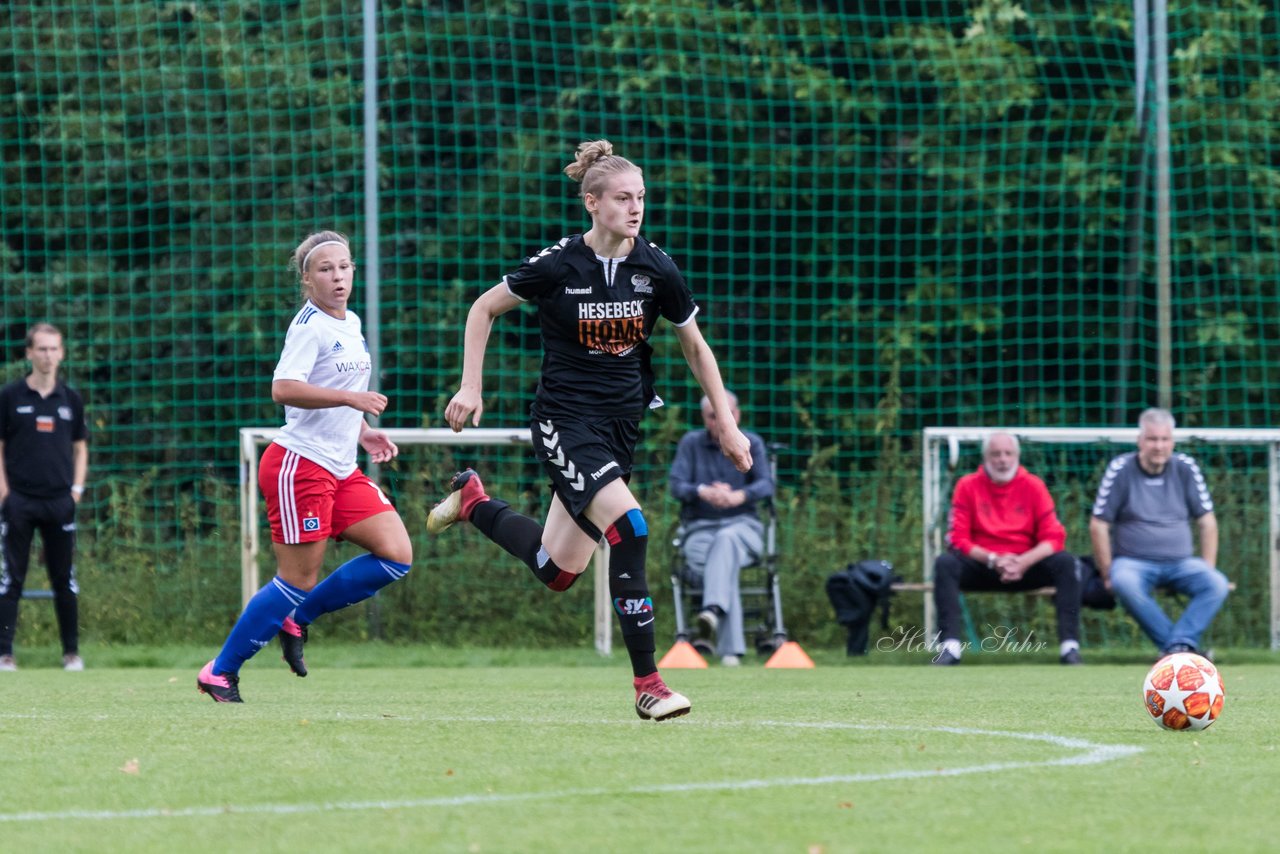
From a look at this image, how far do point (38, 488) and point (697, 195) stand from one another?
6566 mm

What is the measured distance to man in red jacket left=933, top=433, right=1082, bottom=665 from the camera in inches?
454

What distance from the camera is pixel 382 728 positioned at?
19.9 feet

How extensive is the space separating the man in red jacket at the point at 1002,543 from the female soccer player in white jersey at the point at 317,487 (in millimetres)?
4770

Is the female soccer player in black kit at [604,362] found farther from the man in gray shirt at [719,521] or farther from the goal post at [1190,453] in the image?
the goal post at [1190,453]

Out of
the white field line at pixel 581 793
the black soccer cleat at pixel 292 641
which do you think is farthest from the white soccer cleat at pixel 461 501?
the white field line at pixel 581 793

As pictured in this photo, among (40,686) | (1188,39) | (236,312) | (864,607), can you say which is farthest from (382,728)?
(1188,39)

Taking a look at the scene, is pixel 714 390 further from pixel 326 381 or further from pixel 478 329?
pixel 326 381

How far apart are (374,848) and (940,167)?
12.8 meters

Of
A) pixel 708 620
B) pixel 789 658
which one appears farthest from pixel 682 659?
pixel 789 658

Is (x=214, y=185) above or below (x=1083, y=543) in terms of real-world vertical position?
above

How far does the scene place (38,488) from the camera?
1111cm

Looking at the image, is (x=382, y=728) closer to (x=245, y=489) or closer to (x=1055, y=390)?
(x=245, y=489)

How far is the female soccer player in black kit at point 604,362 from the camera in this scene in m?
6.46

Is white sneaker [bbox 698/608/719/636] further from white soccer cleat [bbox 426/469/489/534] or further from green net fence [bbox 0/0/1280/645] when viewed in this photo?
white soccer cleat [bbox 426/469/489/534]
